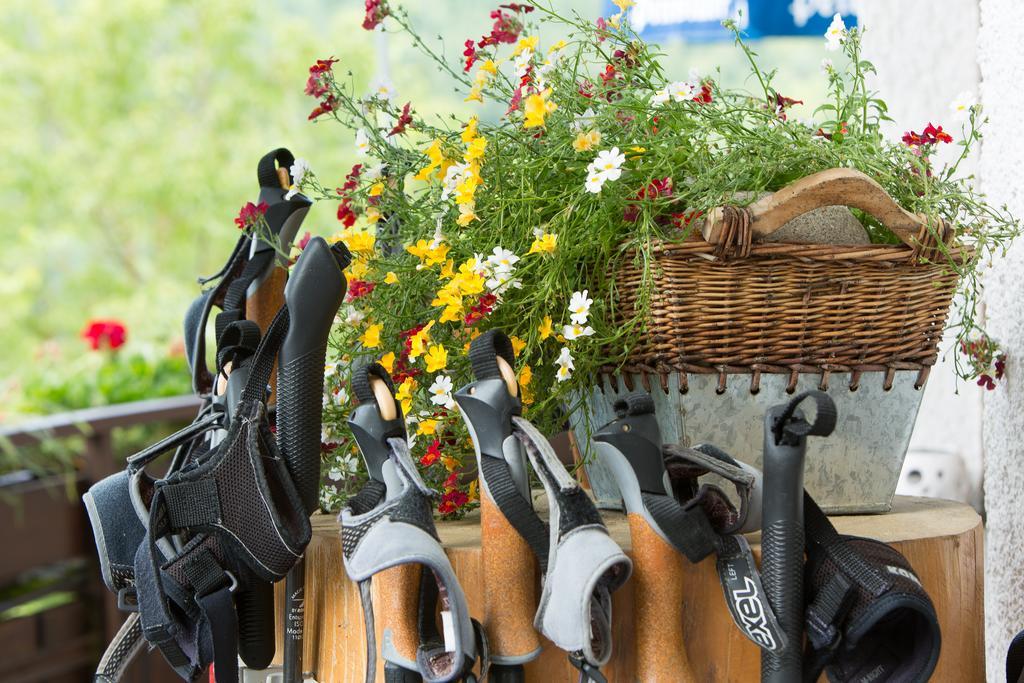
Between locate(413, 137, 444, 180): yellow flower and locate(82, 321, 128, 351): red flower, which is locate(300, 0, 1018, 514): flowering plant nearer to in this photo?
locate(413, 137, 444, 180): yellow flower

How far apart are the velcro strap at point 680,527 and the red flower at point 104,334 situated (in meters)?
3.46

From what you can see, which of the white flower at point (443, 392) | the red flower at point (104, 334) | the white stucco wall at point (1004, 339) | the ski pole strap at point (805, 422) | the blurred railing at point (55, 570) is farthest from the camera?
the red flower at point (104, 334)

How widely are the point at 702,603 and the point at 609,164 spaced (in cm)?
38

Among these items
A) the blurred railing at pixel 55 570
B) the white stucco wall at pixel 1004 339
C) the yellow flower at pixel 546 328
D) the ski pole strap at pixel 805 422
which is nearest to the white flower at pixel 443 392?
the yellow flower at pixel 546 328

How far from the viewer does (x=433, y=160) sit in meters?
0.99

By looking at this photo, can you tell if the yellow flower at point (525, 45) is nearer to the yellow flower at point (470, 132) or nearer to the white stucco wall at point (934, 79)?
the yellow flower at point (470, 132)

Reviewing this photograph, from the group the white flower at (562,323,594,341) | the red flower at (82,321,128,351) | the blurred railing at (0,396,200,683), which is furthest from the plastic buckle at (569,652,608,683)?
the red flower at (82,321,128,351)

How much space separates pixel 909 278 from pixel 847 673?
368 millimetres

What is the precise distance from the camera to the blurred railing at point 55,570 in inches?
99.7

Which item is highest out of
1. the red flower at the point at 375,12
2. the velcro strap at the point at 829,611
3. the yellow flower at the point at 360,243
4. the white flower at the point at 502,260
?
the red flower at the point at 375,12

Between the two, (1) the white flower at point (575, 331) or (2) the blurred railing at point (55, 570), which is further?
(2) the blurred railing at point (55, 570)

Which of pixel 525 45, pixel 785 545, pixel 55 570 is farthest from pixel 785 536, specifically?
pixel 55 570

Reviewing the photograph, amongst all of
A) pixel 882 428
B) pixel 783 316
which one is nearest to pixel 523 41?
pixel 783 316

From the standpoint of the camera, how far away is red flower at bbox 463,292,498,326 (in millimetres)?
898
